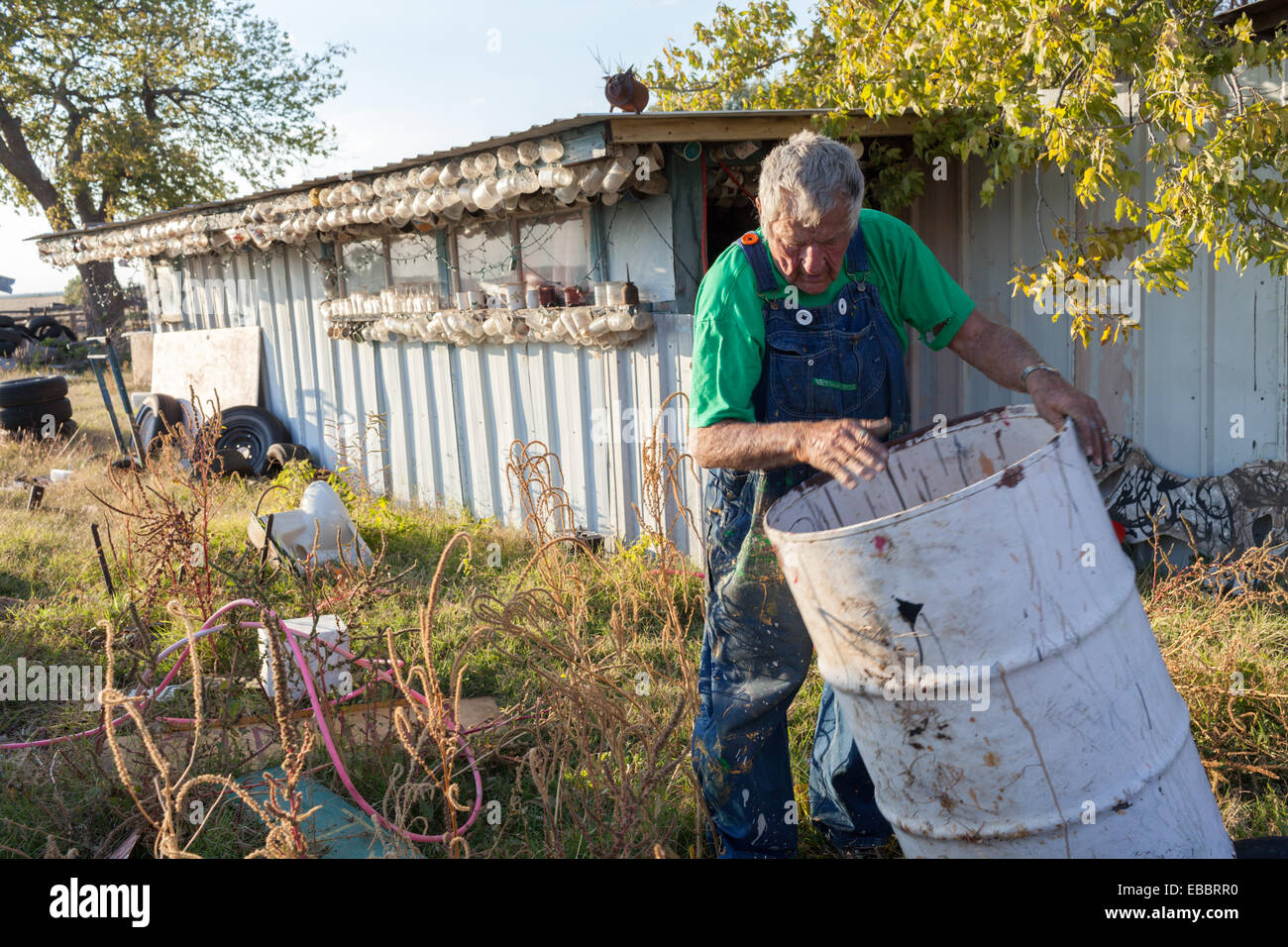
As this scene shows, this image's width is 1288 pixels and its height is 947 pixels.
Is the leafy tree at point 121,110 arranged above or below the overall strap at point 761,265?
above

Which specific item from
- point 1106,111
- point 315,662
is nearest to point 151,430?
point 315,662

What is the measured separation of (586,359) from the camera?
20.8 ft

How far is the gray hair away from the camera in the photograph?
90.2 inches

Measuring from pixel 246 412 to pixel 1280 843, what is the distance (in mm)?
9458

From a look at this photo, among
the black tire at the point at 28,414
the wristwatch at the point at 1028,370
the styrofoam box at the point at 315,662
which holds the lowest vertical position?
the styrofoam box at the point at 315,662

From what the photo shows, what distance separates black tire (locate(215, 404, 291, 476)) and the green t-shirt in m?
8.23

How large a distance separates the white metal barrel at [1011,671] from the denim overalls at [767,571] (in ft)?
1.27

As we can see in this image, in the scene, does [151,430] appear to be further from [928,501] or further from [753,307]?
[928,501]

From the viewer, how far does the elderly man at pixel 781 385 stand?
2.33 metres

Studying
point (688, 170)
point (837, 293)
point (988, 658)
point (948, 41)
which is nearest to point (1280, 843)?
point (988, 658)

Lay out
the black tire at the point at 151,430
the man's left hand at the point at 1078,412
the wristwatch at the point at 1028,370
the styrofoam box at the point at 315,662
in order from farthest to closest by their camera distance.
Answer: the black tire at the point at 151,430 → the styrofoam box at the point at 315,662 → the wristwatch at the point at 1028,370 → the man's left hand at the point at 1078,412

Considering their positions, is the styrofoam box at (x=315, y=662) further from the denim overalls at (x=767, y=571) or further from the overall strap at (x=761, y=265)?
the overall strap at (x=761, y=265)

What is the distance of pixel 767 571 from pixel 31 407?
11.7 metres

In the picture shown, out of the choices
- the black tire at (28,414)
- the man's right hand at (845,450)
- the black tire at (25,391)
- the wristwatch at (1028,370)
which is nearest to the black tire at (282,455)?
the black tire at (28,414)
